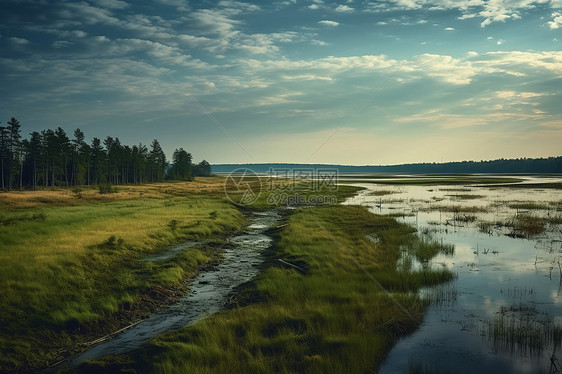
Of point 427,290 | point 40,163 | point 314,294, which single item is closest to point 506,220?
point 427,290

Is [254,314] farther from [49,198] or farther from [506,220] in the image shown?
[49,198]

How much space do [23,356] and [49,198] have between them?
178ft

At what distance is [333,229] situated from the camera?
32.9m

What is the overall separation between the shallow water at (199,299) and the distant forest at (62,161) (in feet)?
287

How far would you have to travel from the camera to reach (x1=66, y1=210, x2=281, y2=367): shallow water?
1148cm

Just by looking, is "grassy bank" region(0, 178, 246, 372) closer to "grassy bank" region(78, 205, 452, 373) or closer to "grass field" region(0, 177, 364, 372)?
"grass field" region(0, 177, 364, 372)

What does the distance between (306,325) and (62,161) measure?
377ft

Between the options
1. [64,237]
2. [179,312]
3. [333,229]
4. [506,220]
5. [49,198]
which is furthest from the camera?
[49,198]

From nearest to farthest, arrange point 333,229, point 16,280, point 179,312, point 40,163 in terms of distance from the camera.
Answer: point 179,312, point 16,280, point 333,229, point 40,163

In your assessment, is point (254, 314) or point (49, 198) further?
point (49, 198)

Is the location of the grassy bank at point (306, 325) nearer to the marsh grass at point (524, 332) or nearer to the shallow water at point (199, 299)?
the shallow water at point (199, 299)

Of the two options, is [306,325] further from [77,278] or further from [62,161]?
[62,161]
